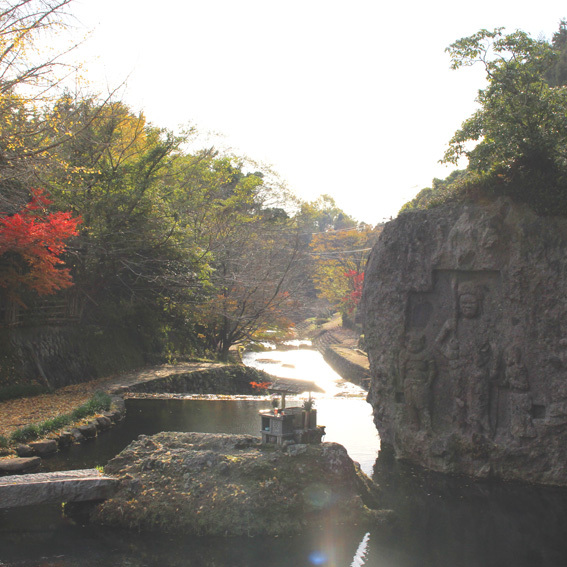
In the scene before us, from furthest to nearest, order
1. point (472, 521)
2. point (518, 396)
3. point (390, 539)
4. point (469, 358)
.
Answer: point (469, 358), point (518, 396), point (472, 521), point (390, 539)

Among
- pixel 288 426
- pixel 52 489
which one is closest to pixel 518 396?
pixel 288 426

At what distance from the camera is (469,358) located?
1236cm

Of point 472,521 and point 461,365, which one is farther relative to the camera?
point 461,365

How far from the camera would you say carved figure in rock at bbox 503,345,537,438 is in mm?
11609

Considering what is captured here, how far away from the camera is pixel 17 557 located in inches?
315

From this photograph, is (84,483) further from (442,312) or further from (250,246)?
(250,246)

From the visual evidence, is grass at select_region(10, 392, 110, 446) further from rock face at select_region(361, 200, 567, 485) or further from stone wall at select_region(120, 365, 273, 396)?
rock face at select_region(361, 200, 567, 485)

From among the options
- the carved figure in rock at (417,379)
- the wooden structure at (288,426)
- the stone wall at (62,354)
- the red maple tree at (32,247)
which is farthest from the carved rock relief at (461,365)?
the stone wall at (62,354)

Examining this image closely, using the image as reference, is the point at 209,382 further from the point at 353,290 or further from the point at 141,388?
the point at 353,290

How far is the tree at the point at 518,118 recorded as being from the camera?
1247 centimetres

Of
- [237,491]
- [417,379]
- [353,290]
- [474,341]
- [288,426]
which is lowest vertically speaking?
[237,491]

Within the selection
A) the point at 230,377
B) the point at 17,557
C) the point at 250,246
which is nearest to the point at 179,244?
the point at 230,377

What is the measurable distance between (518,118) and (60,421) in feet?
43.6

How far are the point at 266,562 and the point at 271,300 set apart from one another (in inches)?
804
